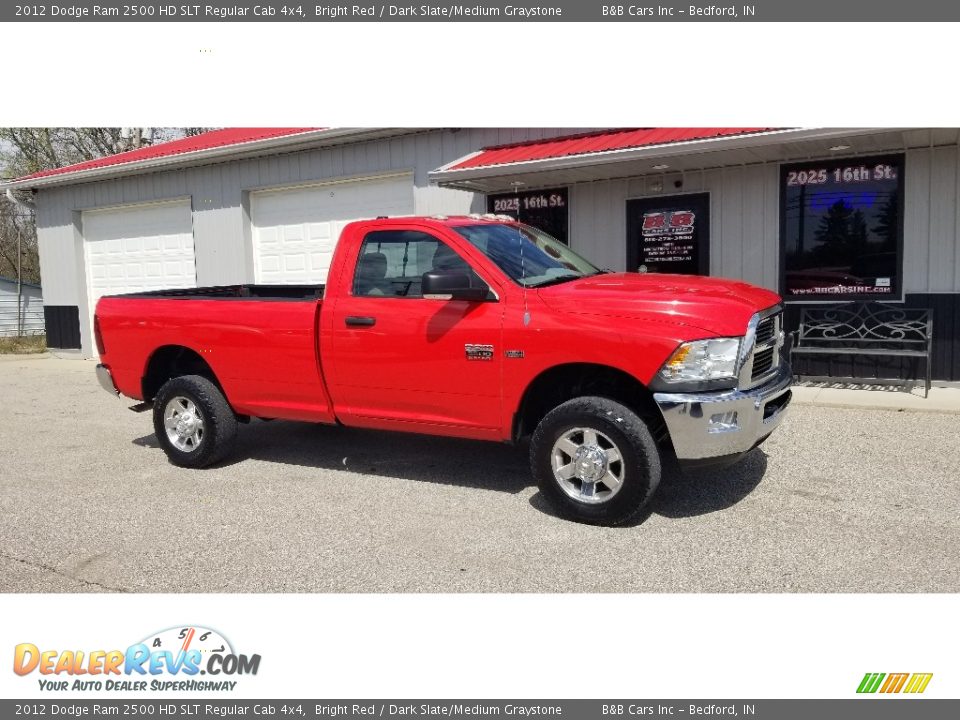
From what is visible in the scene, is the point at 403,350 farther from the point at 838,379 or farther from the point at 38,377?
the point at 38,377

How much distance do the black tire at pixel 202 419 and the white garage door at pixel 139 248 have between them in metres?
8.93

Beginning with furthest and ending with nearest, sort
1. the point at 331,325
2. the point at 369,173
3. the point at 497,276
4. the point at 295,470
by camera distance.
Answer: the point at 369,173 < the point at 295,470 < the point at 331,325 < the point at 497,276

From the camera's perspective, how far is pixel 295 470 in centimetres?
621

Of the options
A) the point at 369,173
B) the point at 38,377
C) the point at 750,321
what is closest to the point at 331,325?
the point at 750,321

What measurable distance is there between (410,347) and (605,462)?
1.58 meters

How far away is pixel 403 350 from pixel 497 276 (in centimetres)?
85

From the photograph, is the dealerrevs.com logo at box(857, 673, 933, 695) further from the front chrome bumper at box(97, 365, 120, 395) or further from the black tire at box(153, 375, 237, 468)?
Answer: the front chrome bumper at box(97, 365, 120, 395)

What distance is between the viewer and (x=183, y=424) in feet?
20.8

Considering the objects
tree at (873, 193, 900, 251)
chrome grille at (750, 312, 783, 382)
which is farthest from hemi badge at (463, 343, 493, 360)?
tree at (873, 193, 900, 251)

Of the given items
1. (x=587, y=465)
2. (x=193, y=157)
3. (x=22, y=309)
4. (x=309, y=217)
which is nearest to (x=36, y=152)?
(x=22, y=309)

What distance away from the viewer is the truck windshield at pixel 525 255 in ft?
17.1

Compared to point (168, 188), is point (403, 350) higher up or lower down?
lower down

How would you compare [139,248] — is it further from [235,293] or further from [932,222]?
[932,222]

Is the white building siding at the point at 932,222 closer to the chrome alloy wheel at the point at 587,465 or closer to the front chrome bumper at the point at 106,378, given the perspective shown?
the chrome alloy wheel at the point at 587,465
